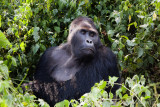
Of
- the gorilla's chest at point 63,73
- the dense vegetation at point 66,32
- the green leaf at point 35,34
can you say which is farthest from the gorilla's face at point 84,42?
the green leaf at point 35,34

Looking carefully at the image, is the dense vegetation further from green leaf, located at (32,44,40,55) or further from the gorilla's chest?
the gorilla's chest

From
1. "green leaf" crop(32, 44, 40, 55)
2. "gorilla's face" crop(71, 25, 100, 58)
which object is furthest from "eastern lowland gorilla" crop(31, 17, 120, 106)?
"green leaf" crop(32, 44, 40, 55)

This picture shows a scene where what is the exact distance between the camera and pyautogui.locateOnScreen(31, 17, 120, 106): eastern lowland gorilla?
14.8 ft

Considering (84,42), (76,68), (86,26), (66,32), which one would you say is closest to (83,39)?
(84,42)

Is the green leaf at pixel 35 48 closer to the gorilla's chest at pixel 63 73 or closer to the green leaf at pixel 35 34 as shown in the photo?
the green leaf at pixel 35 34

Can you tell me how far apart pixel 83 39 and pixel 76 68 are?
47 centimetres

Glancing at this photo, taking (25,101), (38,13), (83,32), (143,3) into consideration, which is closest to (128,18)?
(143,3)

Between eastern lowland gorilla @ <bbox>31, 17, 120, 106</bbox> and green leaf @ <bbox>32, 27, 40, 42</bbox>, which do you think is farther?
green leaf @ <bbox>32, 27, 40, 42</bbox>

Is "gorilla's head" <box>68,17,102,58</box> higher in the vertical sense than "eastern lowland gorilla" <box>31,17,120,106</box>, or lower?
higher

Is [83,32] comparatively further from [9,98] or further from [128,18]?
[9,98]

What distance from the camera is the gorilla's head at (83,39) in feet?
14.5

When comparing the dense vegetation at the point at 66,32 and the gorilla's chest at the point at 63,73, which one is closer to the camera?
the gorilla's chest at the point at 63,73

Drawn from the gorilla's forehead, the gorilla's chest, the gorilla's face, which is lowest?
the gorilla's chest

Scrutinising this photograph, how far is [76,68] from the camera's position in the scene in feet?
15.6
